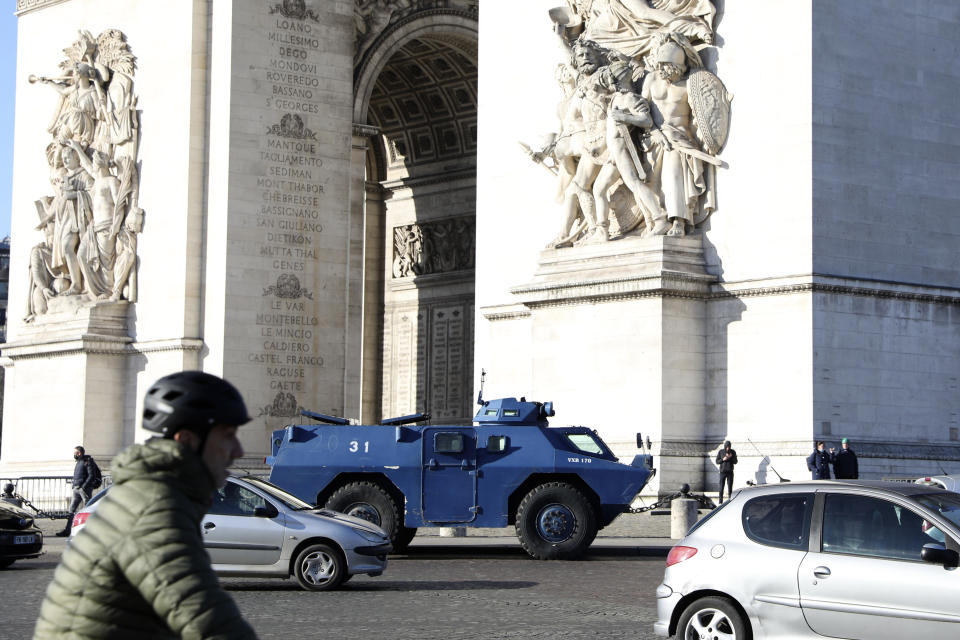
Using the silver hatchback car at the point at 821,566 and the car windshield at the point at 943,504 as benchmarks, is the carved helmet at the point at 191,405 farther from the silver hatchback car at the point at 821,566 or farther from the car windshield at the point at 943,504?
the car windshield at the point at 943,504

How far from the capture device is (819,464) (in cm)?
2341

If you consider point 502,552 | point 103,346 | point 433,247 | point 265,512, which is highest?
point 433,247

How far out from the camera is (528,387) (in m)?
28.4

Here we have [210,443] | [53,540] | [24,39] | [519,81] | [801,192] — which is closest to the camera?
[210,443]

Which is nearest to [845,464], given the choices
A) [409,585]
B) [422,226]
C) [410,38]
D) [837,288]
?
[837,288]

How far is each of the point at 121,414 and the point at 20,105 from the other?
854cm

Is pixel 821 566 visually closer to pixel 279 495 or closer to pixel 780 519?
pixel 780 519

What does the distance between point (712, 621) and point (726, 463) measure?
14.2 metres

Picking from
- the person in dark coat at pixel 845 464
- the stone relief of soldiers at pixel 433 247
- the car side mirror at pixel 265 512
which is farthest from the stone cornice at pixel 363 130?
the car side mirror at pixel 265 512

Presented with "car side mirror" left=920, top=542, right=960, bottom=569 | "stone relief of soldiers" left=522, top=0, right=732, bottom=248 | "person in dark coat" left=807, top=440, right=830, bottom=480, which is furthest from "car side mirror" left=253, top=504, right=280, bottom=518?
"stone relief of soldiers" left=522, top=0, right=732, bottom=248

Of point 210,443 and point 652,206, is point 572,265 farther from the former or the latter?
point 210,443

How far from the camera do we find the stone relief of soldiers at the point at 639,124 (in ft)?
85.1

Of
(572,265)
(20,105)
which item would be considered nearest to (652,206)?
(572,265)

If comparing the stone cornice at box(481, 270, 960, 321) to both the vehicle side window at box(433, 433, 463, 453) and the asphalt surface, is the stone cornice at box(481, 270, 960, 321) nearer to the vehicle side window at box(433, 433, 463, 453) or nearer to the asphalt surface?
the asphalt surface
